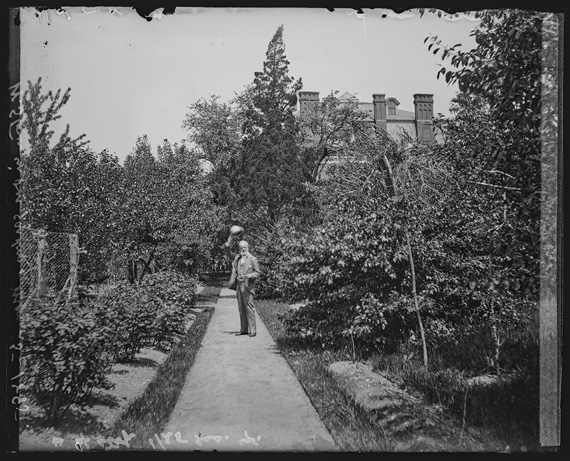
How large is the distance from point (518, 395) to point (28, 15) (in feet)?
20.8

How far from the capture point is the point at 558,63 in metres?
4.33

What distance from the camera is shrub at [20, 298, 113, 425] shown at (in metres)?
4.25

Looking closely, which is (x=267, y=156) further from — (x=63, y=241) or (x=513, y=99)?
(x=513, y=99)

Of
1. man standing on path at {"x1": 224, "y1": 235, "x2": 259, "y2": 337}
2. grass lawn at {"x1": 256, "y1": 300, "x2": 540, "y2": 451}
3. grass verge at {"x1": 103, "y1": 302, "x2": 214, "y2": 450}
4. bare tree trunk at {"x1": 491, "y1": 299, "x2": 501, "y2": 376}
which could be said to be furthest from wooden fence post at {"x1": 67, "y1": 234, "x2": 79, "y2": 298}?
bare tree trunk at {"x1": 491, "y1": 299, "x2": 501, "y2": 376}

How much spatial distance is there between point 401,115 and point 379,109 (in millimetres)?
364

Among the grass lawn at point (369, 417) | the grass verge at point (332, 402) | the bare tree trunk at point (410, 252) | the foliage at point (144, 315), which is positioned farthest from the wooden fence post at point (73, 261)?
the bare tree trunk at point (410, 252)

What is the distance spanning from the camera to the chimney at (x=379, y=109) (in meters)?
5.69

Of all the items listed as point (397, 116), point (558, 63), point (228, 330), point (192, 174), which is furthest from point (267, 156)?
point (558, 63)

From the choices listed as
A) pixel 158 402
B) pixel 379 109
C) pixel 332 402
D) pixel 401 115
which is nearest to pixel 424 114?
pixel 401 115

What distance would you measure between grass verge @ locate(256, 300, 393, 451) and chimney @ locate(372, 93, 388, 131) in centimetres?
338

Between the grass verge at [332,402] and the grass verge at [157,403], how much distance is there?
145 cm

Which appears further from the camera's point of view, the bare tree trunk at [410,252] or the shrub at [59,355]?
the bare tree trunk at [410,252]

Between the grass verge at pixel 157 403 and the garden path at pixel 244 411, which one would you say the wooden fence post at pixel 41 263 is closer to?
the grass verge at pixel 157 403

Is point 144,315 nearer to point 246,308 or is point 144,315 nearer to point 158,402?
point 246,308
